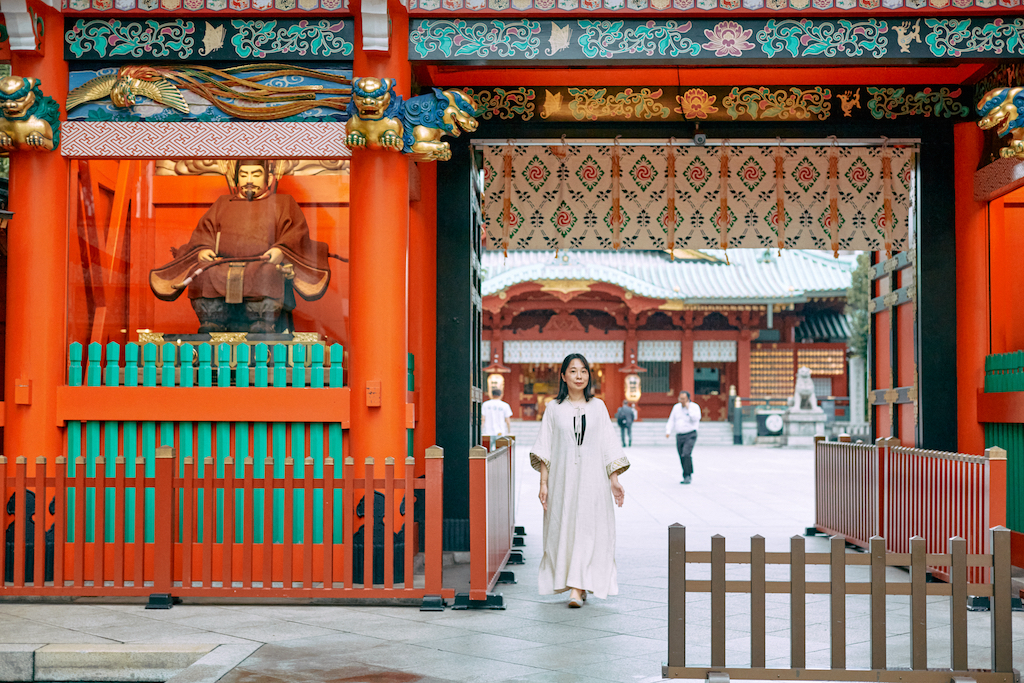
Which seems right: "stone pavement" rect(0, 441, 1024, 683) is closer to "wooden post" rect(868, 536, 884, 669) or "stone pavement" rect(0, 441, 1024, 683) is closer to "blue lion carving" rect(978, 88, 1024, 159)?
"wooden post" rect(868, 536, 884, 669)

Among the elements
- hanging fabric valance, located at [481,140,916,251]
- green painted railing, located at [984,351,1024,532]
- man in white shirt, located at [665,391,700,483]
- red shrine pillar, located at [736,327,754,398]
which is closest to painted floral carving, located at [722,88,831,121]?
hanging fabric valance, located at [481,140,916,251]

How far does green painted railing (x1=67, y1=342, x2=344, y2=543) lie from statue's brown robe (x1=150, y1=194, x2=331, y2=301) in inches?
29.7

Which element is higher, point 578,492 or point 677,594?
point 578,492

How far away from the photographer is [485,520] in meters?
5.96

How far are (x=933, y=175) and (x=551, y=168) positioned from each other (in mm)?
3437

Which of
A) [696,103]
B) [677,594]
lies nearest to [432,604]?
[677,594]

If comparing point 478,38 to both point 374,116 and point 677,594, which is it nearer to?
point 374,116

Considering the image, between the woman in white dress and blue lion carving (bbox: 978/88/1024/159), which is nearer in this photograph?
the woman in white dress

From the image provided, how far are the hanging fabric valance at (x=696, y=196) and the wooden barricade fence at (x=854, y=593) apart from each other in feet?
18.6

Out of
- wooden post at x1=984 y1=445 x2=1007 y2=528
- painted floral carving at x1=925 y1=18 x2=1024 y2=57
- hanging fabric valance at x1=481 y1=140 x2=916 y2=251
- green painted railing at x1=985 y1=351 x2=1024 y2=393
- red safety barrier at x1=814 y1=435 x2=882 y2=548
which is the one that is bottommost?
red safety barrier at x1=814 y1=435 x2=882 y2=548

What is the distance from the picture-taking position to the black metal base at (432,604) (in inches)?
235

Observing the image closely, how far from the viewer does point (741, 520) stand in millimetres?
11977

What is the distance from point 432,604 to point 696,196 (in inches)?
208

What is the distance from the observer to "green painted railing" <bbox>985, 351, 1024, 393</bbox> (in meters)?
7.40
